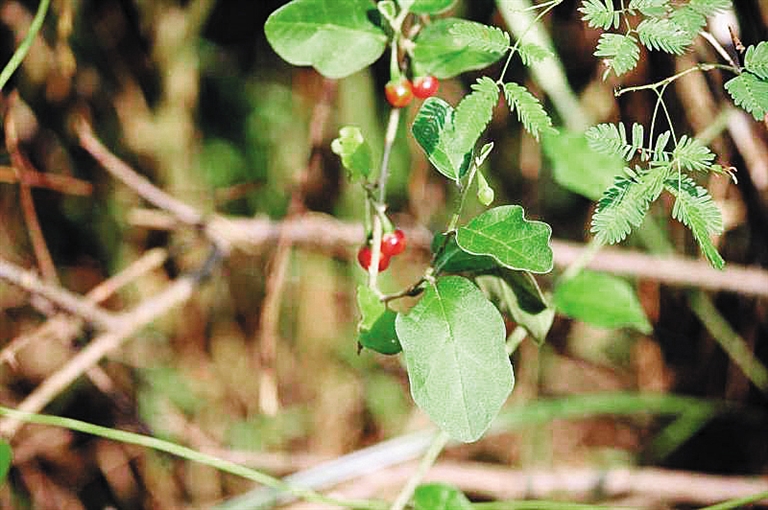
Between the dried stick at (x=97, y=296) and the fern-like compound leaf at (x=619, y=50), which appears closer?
the fern-like compound leaf at (x=619, y=50)

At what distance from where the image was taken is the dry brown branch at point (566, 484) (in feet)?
3.53

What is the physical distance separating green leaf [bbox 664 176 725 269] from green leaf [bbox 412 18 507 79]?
226 mm

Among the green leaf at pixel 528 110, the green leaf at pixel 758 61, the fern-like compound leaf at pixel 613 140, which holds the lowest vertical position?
the fern-like compound leaf at pixel 613 140

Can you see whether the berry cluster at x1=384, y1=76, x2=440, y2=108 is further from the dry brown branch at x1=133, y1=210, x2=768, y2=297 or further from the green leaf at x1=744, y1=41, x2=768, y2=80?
the dry brown branch at x1=133, y1=210, x2=768, y2=297

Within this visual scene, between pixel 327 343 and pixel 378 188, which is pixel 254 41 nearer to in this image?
pixel 327 343

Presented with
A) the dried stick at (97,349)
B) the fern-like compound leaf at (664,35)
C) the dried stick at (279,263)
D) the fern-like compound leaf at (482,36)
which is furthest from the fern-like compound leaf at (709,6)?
the dried stick at (97,349)

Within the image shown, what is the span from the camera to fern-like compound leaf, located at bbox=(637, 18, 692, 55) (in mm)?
498

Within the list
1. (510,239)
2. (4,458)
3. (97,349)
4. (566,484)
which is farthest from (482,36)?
(566,484)

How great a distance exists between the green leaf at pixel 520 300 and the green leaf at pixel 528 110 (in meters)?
0.12

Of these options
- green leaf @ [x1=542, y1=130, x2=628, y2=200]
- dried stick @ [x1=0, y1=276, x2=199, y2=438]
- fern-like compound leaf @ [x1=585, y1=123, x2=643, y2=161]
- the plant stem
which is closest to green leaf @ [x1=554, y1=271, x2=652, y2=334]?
green leaf @ [x1=542, y1=130, x2=628, y2=200]

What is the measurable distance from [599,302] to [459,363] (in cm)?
35

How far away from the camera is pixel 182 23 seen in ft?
4.53

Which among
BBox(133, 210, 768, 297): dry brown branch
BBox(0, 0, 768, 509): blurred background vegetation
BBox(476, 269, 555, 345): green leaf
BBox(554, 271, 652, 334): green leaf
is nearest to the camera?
BBox(476, 269, 555, 345): green leaf

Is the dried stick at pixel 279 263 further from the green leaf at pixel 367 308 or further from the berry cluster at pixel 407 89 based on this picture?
the green leaf at pixel 367 308
